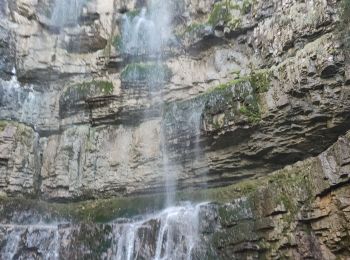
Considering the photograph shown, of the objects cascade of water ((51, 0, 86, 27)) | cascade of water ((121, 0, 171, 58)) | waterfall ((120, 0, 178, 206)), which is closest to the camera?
waterfall ((120, 0, 178, 206))

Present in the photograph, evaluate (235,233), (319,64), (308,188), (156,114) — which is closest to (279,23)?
(319,64)

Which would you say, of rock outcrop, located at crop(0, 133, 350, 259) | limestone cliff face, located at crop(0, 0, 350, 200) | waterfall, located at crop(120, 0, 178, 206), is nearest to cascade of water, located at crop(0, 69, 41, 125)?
limestone cliff face, located at crop(0, 0, 350, 200)

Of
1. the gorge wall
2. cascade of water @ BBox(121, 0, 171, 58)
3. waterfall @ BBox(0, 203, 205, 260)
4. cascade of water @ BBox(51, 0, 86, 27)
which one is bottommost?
waterfall @ BBox(0, 203, 205, 260)

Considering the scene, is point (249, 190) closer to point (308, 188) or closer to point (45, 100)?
point (308, 188)

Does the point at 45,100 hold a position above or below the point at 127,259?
above

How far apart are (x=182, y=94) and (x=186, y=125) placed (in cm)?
182

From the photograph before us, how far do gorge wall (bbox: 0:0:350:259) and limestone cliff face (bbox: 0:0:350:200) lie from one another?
1.6 inches

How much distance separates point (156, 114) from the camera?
1349 cm

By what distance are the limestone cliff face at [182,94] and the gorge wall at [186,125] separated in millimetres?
40

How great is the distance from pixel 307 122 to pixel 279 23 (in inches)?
161

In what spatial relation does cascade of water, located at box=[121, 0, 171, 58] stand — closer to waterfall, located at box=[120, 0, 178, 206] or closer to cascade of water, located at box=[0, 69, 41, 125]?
waterfall, located at box=[120, 0, 178, 206]

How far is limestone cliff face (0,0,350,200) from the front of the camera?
10641 mm

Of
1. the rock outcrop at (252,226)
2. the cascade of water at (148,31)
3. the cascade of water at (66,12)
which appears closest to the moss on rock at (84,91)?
the cascade of water at (148,31)

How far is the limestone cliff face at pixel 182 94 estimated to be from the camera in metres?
10.6
